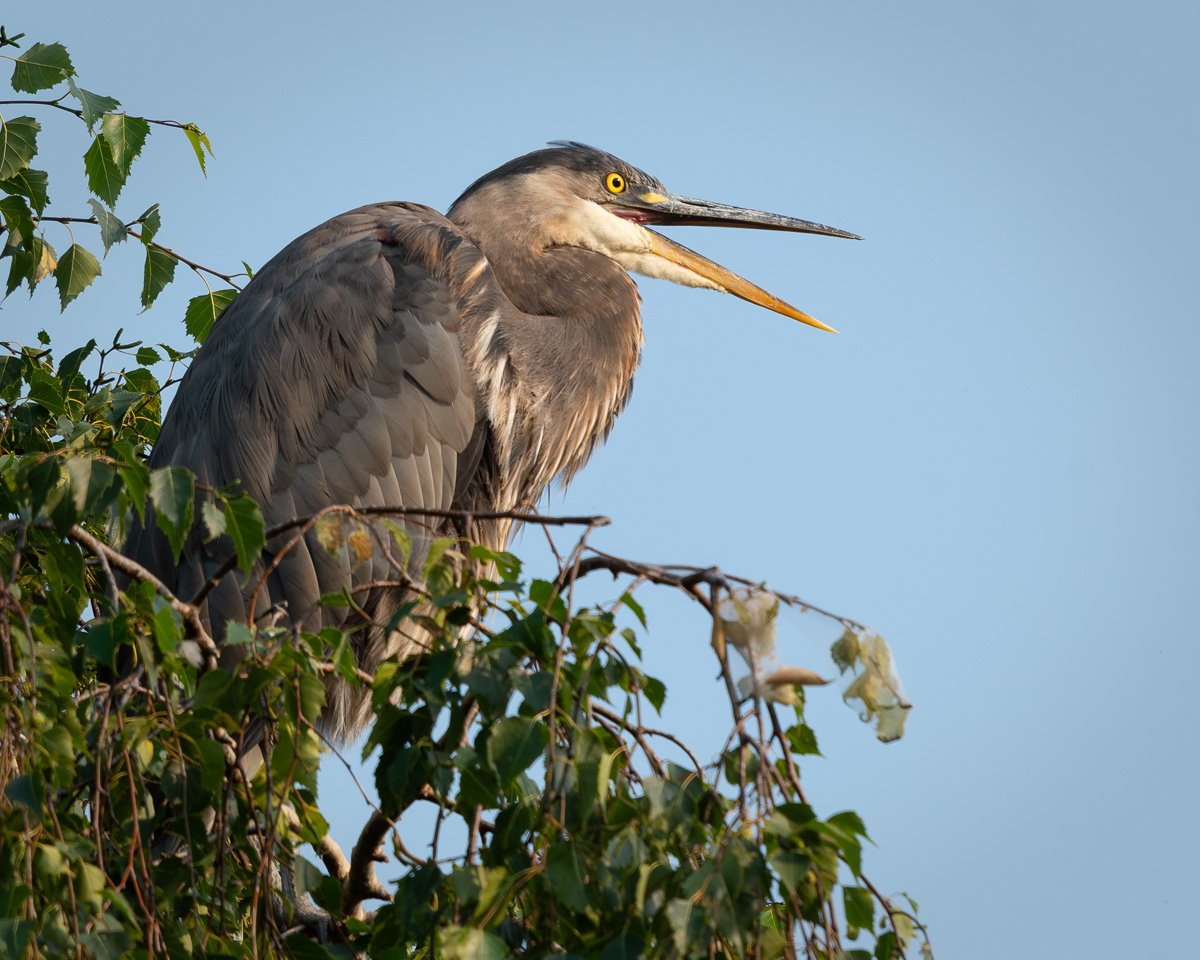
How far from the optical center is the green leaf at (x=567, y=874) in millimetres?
1281

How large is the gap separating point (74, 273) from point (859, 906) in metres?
2.34

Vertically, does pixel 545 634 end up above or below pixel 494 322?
below

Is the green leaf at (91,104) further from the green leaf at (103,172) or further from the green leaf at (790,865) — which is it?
the green leaf at (790,865)

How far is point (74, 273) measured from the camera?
2969 mm

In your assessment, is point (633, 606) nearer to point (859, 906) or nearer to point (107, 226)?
point (859, 906)

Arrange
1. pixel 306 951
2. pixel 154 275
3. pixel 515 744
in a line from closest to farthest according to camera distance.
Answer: pixel 515 744 → pixel 306 951 → pixel 154 275

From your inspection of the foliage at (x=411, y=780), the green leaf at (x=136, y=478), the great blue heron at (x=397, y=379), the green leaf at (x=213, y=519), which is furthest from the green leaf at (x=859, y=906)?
the great blue heron at (x=397, y=379)

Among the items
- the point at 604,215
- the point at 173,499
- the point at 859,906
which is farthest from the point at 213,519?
the point at 604,215

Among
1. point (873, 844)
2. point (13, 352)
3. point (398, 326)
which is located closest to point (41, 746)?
point (873, 844)

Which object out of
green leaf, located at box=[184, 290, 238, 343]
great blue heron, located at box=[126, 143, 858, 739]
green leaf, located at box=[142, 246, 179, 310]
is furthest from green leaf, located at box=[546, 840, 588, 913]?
green leaf, located at box=[184, 290, 238, 343]

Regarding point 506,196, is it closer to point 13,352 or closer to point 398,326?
point 398,326

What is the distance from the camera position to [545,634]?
57.4 inches

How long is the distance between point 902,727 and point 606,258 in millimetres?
2997

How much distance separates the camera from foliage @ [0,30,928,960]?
51.6 inches
